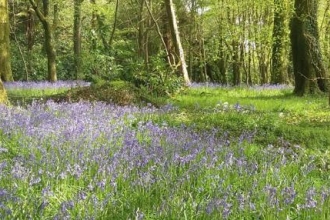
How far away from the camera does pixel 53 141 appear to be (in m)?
4.74

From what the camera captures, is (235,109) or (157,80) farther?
(157,80)

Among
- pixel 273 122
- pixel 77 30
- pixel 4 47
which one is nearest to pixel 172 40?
pixel 4 47

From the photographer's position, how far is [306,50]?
13469mm

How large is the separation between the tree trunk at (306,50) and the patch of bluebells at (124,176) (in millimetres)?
8443

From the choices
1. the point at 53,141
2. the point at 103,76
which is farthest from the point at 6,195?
the point at 103,76

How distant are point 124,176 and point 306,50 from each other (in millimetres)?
11102

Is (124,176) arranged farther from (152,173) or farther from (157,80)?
(157,80)

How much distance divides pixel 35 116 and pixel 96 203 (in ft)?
13.2

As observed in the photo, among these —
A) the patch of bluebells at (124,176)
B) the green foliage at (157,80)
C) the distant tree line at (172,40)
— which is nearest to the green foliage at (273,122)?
the distant tree line at (172,40)

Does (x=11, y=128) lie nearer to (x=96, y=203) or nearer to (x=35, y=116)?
(x=35, y=116)

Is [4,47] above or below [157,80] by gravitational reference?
above

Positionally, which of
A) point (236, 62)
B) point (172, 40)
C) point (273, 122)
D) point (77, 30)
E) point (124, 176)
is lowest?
point (273, 122)

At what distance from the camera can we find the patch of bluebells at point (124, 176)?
10.1 ft

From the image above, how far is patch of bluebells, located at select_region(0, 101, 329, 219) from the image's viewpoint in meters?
3.07
